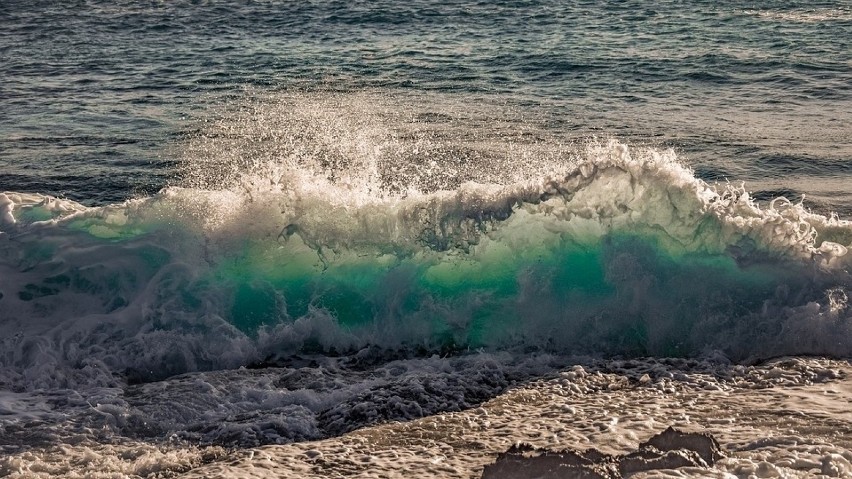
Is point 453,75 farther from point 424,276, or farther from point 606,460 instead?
point 606,460

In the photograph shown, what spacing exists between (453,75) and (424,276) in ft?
25.5

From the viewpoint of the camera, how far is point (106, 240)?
30.0 feet

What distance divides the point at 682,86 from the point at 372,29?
22.8ft

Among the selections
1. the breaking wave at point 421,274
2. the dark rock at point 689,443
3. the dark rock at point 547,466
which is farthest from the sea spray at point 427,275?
the dark rock at point 547,466

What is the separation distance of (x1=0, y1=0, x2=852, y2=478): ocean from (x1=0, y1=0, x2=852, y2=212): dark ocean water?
3.5 inches

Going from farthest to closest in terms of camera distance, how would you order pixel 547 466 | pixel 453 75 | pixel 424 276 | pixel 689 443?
pixel 453 75 → pixel 424 276 → pixel 689 443 → pixel 547 466

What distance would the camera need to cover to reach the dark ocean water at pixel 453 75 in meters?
12.1

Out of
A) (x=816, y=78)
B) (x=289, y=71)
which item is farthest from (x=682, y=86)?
(x=289, y=71)

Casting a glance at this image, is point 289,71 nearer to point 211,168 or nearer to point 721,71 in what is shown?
point 211,168

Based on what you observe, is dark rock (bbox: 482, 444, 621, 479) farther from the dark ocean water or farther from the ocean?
the dark ocean water

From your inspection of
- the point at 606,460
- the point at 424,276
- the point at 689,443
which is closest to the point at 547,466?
the point at 606,460

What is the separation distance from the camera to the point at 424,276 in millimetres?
8625

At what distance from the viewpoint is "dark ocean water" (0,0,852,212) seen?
39.8ft

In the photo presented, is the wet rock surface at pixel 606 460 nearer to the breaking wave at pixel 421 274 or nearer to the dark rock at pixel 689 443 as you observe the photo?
the dark rock at pixel 689 443
